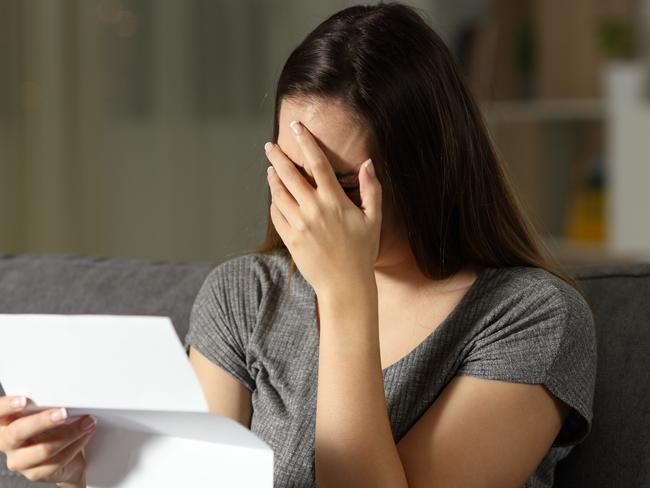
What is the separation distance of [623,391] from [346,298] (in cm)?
38

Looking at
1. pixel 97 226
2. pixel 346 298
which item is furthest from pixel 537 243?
pixel 97 226

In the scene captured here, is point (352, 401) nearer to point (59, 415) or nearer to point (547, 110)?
point (59, 415)

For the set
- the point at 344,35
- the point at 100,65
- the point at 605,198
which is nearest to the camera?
the point at 344,35

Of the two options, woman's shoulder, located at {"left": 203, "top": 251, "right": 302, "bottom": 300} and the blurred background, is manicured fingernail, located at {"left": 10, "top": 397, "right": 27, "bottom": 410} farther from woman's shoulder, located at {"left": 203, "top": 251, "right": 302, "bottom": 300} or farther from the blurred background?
the blurred background

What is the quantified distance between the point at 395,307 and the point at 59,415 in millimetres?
448

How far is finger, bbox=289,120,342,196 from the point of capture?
3.61 ft

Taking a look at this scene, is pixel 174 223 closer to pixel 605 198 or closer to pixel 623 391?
pixel 605 198

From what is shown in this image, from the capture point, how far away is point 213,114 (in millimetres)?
3537

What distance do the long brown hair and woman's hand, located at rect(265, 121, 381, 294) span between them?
0.06m

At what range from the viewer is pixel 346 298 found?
1105 millimetres

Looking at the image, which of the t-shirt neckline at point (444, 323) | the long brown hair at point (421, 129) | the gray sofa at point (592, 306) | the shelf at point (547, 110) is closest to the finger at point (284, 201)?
the long brown hair at point (421, 129)

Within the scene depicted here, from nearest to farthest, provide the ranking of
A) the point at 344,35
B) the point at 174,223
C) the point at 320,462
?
the point at 320,462, the point at 344,35, the point at 174,223

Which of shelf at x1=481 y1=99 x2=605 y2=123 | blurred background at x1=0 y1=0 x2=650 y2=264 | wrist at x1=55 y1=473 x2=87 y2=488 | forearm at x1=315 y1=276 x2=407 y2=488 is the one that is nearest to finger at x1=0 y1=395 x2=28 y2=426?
wrist at x1=55 y1=473 x2=87 y2=488

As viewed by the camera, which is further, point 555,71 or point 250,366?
point 555,71
